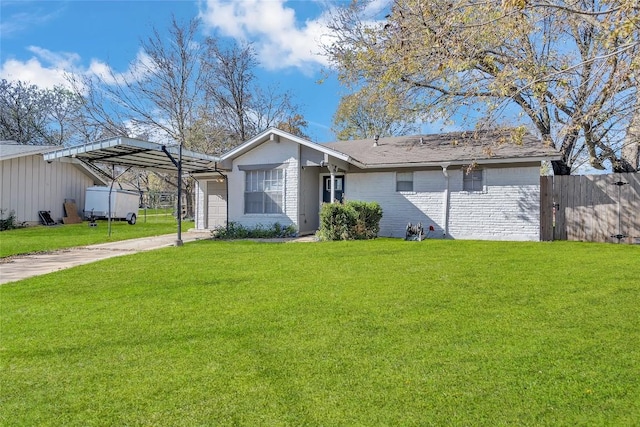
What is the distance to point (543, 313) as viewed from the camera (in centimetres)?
457

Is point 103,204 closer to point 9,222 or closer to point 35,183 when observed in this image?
point 35,183

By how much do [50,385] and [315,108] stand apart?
28579 mm

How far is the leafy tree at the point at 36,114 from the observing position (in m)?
30.5

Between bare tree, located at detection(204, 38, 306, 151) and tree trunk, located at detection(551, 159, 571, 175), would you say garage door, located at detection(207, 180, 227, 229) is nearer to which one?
bare tree, located at detection(204, 38, 306, 151)

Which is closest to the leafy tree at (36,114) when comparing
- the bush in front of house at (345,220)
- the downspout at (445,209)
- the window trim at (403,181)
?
the bush in front of house at (345,220)

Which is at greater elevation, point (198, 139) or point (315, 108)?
point (315, 108)

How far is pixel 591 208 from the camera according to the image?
472 inches

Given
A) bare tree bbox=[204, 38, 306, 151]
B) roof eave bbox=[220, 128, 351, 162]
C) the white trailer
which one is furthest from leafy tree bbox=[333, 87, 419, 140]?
the white trailer

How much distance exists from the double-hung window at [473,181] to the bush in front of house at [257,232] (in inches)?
233

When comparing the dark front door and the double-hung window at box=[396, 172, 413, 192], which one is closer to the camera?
the double-hung window at box=[396, 172, 413, 192]

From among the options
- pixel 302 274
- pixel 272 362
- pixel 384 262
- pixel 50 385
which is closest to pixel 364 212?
pixel 384 262

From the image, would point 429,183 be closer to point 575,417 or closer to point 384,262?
point 384,262

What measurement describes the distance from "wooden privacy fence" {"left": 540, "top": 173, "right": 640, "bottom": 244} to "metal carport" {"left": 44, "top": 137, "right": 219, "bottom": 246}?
11121mm

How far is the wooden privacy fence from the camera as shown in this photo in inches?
456
